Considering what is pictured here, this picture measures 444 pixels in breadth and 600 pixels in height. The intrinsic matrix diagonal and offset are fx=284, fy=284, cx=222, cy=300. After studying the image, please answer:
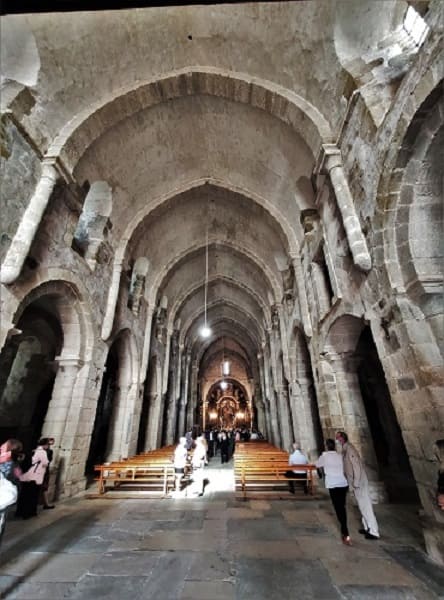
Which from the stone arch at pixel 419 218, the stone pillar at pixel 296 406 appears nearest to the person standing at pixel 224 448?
the stone pillar at pixel 296 406

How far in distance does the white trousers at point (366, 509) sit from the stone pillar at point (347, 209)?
3.70 metres

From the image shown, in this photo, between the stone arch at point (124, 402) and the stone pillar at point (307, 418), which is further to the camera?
the stone pillar at point (307, 418)

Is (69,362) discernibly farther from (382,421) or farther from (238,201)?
(382,421)

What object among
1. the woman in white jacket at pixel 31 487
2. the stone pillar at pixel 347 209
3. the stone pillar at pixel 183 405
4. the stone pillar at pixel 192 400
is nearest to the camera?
the stone pillar at pixel 347 209

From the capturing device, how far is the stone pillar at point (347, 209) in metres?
5.33

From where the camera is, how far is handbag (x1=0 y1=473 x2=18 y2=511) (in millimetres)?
2785

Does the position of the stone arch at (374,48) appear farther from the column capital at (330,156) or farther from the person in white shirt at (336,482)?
the person in white shirt at (336,482)

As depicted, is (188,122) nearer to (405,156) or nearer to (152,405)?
(405,156)

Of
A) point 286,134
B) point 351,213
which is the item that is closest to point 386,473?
point 351,213

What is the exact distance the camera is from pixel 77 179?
26.3ft

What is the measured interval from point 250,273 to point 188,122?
8455mm

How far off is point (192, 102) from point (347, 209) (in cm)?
650

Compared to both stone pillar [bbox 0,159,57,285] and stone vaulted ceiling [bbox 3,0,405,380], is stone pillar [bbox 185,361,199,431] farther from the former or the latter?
stone pillar [bbox 0,159,57,285]

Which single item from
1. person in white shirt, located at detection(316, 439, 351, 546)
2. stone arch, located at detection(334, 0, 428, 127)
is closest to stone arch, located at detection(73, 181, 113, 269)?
stone arch, located at detection(334, 0, 428, 127)
